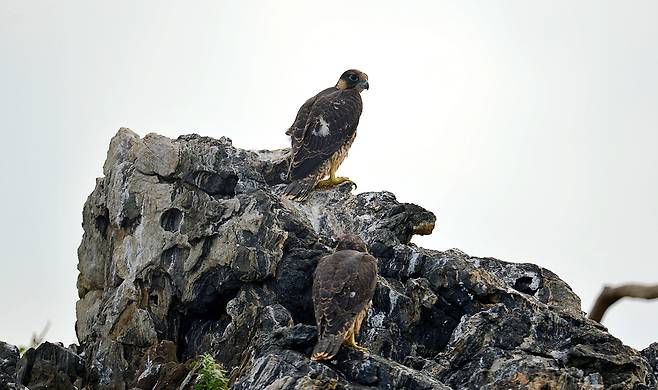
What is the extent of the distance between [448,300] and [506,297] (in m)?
0.72

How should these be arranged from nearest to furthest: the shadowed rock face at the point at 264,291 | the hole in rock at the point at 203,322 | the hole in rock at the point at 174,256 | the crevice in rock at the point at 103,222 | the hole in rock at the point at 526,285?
the shadowed rock face at the point at 264,291 < the hole in rock at the point at 203,322 < the hole in rock at the point at 174,256 < the hole in rock at the point at 526,285 < the crevice in rock at the point at 103,222

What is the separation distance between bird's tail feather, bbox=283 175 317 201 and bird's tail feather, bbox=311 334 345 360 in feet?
15.4

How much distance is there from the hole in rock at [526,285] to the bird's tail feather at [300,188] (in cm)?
313

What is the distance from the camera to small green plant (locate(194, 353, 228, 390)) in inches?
466

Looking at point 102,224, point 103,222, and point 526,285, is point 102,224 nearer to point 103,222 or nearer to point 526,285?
point 103,222

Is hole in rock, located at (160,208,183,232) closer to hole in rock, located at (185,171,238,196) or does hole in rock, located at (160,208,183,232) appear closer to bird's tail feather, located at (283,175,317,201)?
hole in rock, located at (185,171,238,196)

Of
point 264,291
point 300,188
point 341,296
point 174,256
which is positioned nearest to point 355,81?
point 300,188

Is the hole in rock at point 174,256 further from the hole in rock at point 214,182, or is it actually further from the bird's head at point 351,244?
the bird's head at point 351,244

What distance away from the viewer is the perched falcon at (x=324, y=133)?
52.5ft

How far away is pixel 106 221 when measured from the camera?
15.8m

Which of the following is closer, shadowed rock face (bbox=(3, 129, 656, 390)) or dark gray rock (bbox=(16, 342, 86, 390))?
shadowed rock face (bbox=(3, 129, 656, 390))

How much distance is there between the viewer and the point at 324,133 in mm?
16656

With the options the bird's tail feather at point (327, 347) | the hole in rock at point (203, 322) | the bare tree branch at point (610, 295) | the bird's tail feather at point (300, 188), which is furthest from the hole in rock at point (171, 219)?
the bare tree branch at point (610, 295)

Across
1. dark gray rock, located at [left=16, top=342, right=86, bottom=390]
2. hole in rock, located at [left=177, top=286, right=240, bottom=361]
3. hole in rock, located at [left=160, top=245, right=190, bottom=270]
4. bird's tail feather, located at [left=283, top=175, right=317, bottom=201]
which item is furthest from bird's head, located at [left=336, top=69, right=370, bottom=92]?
dark gray rock, located at [left=16, top=342, right=86, bottom=390]
